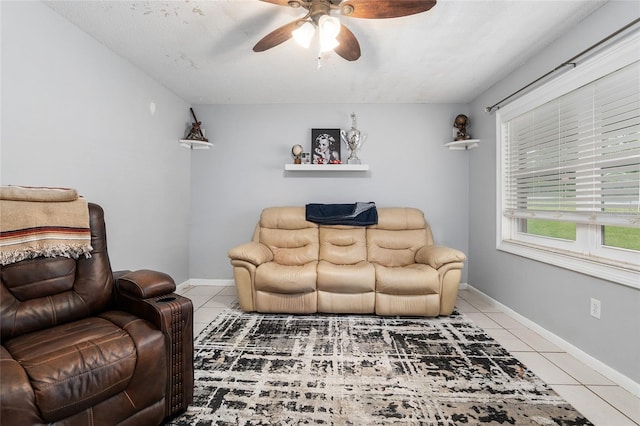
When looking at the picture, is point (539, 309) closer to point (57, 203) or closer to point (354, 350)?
point (354, 350)

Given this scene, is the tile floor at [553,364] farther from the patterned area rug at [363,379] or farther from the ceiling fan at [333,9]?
the ceiling fan at [333,9]

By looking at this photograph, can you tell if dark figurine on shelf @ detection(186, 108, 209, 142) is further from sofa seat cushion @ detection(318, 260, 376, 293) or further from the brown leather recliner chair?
sofa seat cushion @ detection(318, 260, 376, 293)

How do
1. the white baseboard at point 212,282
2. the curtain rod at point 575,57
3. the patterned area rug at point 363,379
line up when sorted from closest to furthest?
the patterned area rug at point 363,379, the curtain rod at point 575,57, the white baseboard at point 212,282

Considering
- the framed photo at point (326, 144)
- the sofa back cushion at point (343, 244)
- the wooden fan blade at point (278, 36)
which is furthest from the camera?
the framed photo at point (326, 144)

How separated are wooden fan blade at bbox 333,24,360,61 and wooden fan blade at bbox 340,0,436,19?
16 cm

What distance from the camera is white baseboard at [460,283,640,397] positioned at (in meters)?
1.74

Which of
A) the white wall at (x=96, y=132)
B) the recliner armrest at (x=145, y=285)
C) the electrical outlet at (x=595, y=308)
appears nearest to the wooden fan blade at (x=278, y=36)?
the white wall at (x=96, y=132)

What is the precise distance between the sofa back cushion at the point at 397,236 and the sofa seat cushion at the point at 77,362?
2469mm

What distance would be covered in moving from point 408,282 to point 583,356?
130cm

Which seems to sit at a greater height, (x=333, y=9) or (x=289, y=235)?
(x=333, y=9)

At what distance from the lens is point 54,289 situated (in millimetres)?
1582

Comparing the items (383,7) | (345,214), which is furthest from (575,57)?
(345,214)

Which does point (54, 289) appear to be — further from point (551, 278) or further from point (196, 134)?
point (551, 278)

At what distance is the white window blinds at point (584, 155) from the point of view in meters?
1.82
